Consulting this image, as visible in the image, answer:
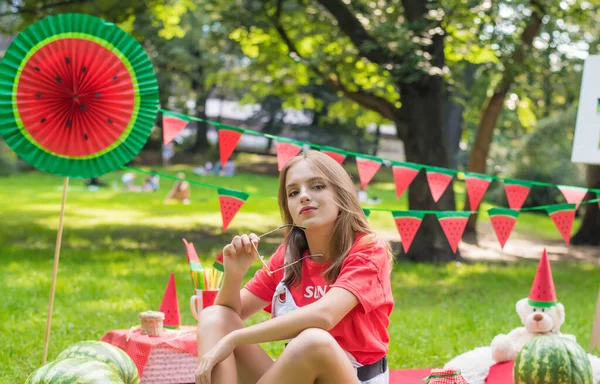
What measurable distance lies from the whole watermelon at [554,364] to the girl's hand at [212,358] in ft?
4.97

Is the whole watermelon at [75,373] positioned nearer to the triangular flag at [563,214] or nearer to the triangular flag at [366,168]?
the triangular flag at [366,168]

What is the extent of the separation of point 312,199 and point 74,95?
4.73 feet

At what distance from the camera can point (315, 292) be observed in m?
3.44

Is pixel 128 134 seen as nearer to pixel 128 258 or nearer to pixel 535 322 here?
pixel 535 322

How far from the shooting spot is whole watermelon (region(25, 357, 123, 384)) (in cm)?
297

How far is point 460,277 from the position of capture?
374 inches

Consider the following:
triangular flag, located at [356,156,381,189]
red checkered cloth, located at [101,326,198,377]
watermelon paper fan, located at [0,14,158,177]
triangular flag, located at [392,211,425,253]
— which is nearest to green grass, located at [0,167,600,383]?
red checkered cloth, located at [101,326,198,377]

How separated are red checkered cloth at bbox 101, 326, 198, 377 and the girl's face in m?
1.20

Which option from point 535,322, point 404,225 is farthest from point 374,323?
point 404,225

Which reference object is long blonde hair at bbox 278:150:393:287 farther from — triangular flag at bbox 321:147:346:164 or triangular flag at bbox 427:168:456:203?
triangular flag at bbox 427:168:456:203

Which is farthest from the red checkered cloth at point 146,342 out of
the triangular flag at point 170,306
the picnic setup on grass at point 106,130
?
the triangular flag at point 170,306

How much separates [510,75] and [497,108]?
1729 millimetres

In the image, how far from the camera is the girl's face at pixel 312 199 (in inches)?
134

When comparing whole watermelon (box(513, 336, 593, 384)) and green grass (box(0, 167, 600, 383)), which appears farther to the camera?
green grass (box(0, 167, 600, 383))
